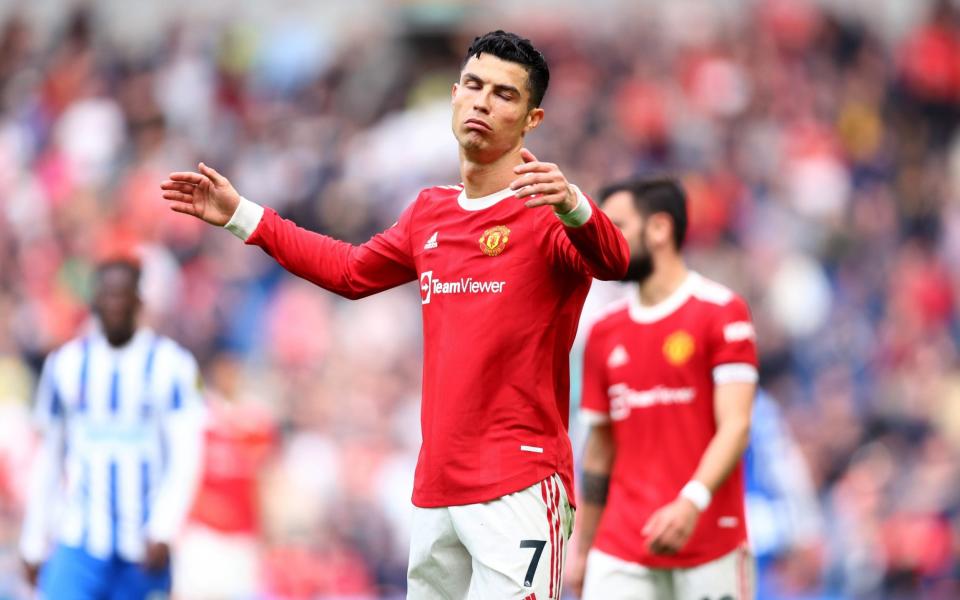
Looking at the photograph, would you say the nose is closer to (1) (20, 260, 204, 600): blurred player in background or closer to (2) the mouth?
(2) the mouth

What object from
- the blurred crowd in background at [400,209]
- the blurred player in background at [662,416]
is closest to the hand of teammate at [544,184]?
the blurred player in background at [662,416]

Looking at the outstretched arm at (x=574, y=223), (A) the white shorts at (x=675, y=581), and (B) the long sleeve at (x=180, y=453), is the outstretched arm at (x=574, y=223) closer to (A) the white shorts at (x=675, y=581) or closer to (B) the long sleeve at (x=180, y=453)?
(A) the white shorts at (x=675, y=581)

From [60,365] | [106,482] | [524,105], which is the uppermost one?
[524,105]

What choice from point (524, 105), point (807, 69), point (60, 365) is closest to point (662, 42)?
point (807, 69)

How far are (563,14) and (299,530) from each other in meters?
8.16

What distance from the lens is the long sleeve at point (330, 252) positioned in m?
5.71

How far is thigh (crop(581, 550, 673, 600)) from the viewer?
22.5 ft

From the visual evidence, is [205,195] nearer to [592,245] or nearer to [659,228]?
[592,245]

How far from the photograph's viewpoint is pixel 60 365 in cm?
853

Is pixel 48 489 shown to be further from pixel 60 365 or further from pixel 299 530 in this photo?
pixel 299 530

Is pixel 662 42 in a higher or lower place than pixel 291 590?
higher

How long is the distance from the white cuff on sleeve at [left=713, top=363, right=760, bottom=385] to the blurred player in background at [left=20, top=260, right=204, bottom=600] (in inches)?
116

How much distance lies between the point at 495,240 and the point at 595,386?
6.42 feet

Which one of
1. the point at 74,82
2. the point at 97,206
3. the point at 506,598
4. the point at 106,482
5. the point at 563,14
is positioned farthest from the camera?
the point at 563,14
